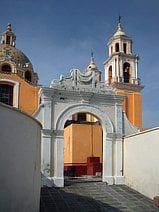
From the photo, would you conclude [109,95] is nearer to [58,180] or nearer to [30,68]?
[58,180]

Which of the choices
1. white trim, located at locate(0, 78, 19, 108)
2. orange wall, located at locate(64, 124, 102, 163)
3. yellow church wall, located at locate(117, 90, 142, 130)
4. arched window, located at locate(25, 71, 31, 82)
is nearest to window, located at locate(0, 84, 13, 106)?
white trim, located at locate(0, 78, 19, 108)

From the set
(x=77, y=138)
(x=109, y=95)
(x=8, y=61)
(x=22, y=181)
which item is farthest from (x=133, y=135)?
(x=8, y=61)

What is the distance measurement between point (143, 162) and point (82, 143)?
759cm

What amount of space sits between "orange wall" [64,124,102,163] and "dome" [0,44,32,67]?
8.95 metres

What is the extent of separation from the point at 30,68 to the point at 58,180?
15267 mm

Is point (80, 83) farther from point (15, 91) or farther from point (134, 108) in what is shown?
point (134, 108)

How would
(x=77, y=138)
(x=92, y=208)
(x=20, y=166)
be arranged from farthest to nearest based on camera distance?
(x=77, y=138) → (x=92, y=208) → (x=20, y=166)

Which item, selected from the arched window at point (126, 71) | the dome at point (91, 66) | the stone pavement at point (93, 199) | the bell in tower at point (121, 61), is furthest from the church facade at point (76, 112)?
the dome at point (91, 66)

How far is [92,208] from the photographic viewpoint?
1154 cm

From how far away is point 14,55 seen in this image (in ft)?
89.5

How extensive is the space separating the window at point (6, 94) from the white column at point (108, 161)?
7.70 m

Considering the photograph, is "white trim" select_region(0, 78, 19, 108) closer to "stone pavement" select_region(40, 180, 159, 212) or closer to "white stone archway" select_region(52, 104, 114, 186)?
"white stone archway" select_region(52, 104, 114, 186)

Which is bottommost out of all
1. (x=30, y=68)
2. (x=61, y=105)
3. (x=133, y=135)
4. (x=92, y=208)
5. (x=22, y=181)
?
(x=92, y=208)

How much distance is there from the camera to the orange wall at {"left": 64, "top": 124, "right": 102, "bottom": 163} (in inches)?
795
